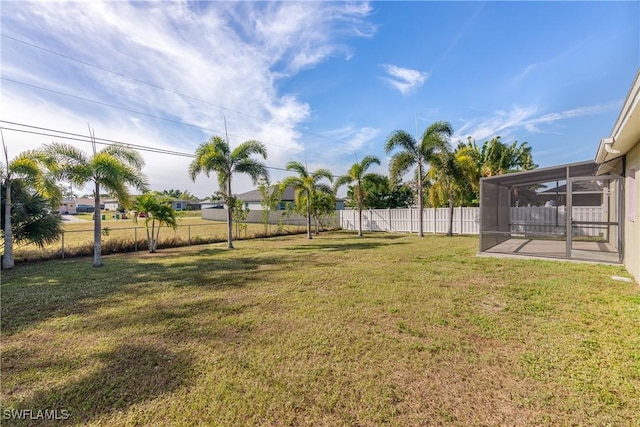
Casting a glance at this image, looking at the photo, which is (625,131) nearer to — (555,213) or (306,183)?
(555,213)

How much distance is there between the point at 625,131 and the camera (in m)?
4.75

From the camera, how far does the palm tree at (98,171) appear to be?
834 cm

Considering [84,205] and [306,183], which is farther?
[84,205]

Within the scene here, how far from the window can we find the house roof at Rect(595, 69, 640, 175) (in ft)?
2.00

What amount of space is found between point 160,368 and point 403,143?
15.0 metres

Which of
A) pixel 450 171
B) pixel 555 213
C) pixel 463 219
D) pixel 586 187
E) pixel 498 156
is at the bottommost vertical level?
pixel 463 219

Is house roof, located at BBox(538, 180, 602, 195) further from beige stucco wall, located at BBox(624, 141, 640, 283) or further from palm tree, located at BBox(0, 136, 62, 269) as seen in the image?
palm tree, located at BBox(0, 136, 62, 269)

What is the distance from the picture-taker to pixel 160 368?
2889 millimetres

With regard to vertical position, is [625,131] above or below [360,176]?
below

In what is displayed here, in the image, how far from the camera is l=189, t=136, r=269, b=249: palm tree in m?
12.2

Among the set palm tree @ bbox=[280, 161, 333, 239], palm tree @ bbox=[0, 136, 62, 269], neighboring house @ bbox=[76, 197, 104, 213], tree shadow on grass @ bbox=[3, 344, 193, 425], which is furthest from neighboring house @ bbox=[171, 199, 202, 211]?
tree shadow on grass @ bbox=[3, 344, 193, 425]

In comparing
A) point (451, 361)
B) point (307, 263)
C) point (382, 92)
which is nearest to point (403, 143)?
point (382, 92)

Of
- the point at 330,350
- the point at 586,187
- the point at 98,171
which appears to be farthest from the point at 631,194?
the point at 98,171

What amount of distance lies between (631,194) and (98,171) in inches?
566
